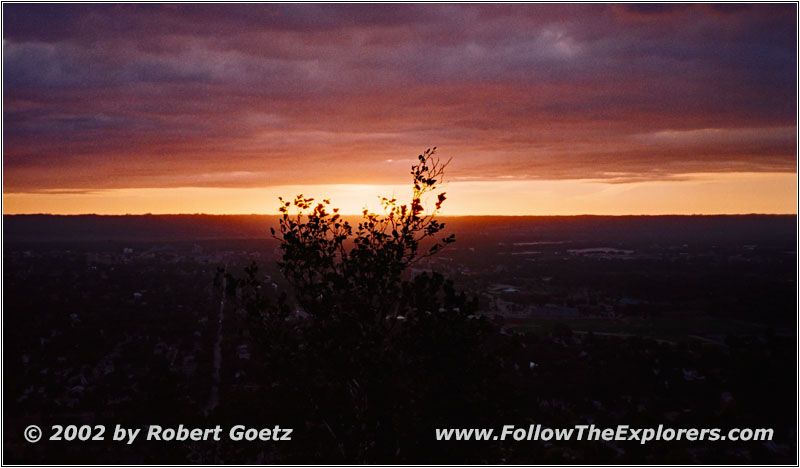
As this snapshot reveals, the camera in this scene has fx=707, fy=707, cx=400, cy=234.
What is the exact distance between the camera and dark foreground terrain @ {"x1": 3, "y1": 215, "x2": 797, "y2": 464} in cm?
959

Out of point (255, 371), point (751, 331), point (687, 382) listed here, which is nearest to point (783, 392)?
point (687, 382)

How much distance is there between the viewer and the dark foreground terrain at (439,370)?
9.59m

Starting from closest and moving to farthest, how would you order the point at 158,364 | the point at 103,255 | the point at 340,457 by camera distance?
the point at 340,457
the point at 158,364
the point at 103,255

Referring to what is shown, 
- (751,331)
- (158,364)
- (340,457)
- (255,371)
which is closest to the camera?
(340,457)

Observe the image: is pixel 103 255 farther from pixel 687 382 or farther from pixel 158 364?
pixel 687 382

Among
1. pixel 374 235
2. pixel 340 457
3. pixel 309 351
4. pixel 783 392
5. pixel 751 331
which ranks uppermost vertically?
pixel 374 235

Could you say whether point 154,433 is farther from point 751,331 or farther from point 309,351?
point 751,331

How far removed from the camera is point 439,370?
378 inches

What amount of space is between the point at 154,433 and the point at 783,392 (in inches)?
788

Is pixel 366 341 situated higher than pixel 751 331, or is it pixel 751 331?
pixel 366 341

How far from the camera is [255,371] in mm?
34062

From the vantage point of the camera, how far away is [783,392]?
23.1m

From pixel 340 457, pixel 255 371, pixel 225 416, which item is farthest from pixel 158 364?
pixel 340 457

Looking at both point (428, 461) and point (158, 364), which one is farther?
point (158, 364)
